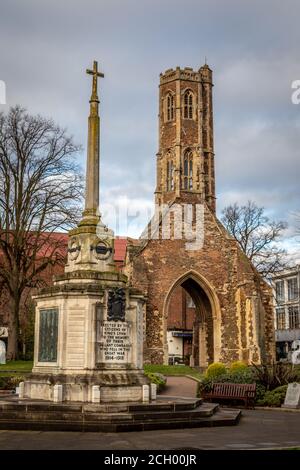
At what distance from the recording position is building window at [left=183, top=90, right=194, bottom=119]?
52.1 metres

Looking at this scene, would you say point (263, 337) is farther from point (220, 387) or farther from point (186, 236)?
point (220, 387)

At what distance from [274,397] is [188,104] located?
128 feet

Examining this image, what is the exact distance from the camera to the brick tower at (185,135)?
163 ft

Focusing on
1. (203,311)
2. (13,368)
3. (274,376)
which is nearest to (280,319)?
(203,311)

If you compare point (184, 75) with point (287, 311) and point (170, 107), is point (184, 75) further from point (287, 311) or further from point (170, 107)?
point (287, 311)

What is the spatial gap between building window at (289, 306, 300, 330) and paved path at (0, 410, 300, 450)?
58155mm

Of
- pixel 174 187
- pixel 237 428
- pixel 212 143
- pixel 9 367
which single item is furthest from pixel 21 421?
pixel 212 143

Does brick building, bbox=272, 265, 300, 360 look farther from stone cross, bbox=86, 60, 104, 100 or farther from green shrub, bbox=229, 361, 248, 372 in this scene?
stone cross, bbox=86, 60, 104, 100

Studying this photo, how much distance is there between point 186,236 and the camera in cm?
3847

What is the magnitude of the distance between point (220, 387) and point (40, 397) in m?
7.16

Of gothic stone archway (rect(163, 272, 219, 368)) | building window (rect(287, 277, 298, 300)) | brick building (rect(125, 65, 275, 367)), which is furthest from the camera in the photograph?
building window (rect(287, 277, 298, 300))

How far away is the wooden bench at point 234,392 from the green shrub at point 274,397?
0.46 m

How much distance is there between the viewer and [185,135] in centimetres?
5097

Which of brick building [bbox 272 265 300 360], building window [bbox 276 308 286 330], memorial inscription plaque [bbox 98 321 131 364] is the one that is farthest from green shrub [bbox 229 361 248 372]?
building window [bbox 276 308 286 330]
